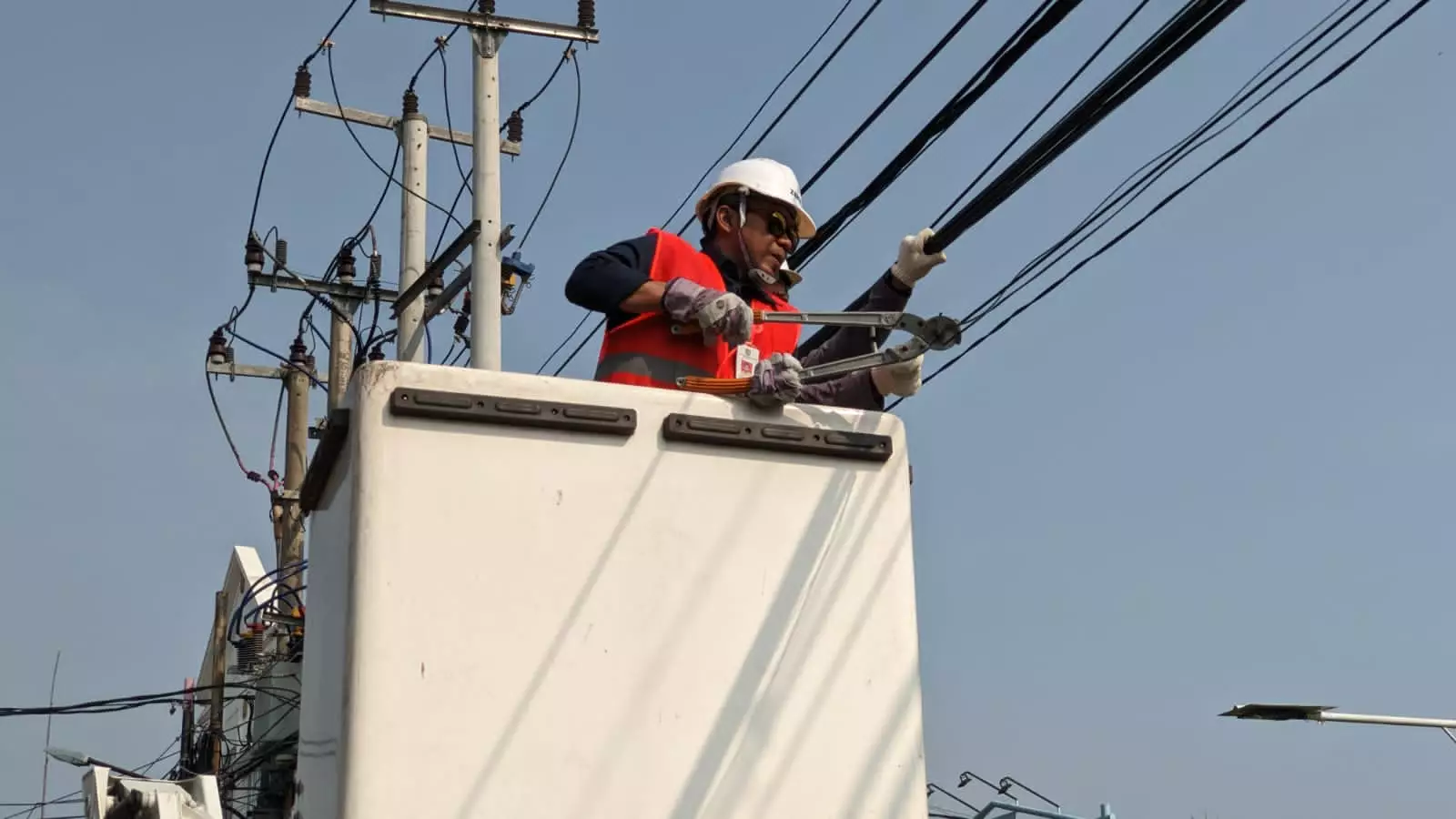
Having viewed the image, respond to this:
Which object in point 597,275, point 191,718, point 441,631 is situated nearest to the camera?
point 441,631

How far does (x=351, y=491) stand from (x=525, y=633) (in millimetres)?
393

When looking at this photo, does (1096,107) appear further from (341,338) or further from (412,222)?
(341,338)

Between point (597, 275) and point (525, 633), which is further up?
point (597, 275)

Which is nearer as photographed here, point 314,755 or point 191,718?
point 314,755

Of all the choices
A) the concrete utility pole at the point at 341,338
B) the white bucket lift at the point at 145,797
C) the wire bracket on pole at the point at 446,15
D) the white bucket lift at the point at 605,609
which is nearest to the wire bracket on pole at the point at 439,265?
the wire bracket on pole at the point at 446,15

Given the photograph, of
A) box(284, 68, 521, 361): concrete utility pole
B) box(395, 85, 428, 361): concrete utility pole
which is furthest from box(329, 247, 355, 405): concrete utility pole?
box(395, 85, 428, 361): concrete utility pole

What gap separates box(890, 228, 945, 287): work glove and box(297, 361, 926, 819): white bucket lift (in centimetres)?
114

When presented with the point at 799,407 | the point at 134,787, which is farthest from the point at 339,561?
the point at 134,787

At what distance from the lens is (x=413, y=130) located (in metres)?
13.4

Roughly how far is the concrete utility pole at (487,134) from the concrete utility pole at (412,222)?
25.3 inches

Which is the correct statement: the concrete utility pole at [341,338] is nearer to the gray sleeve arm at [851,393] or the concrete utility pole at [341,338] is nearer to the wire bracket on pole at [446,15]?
the wire bracket on pole at [446,15]

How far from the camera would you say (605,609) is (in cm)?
308

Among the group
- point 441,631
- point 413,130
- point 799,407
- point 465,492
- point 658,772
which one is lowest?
point 658,772

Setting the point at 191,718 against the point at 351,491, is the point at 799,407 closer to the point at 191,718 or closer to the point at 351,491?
the point at 351,491
